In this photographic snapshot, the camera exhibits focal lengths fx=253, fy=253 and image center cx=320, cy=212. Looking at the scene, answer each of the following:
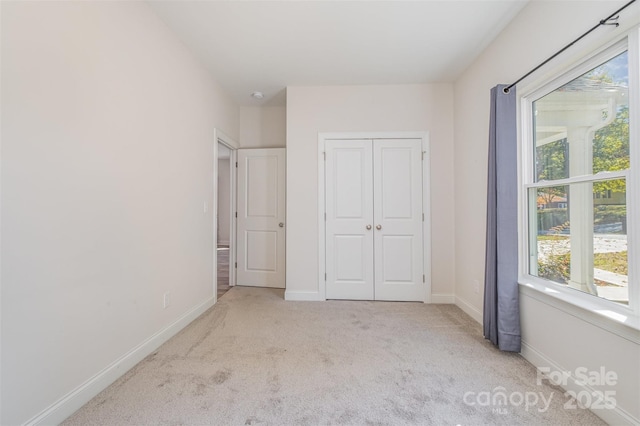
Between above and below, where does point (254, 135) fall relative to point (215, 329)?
above

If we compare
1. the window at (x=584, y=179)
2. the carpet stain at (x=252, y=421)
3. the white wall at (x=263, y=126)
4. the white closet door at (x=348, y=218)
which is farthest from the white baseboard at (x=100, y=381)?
the window at (x=584, y=179)

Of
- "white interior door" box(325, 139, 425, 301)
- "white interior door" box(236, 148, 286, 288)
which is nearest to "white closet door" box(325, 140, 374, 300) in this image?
"white interior door" box(325, 139, 425, 301)

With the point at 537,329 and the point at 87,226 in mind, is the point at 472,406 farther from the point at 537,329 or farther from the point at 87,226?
the point at 87,226

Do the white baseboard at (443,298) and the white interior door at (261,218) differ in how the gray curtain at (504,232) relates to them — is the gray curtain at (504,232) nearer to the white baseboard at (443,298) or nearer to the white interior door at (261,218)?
the white baseboard at (443,298)

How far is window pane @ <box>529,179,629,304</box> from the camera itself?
1378mm

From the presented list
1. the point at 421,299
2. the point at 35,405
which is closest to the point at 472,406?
the point at 421,299

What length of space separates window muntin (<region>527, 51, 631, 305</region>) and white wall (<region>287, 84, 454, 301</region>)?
1.19 m

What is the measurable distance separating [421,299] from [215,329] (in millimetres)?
2377

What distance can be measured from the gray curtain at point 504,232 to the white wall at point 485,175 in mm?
110

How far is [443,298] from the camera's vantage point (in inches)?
123

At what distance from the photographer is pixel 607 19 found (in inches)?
50.9

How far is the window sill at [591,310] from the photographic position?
1237 mm

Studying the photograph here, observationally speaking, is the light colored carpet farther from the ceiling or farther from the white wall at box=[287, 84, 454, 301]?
the ceiling

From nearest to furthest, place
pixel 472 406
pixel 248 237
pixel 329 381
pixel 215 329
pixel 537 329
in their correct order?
pixel 472 406
pixel 329 381
pixel 537 329
pixel 215 329
pixel 248 237
